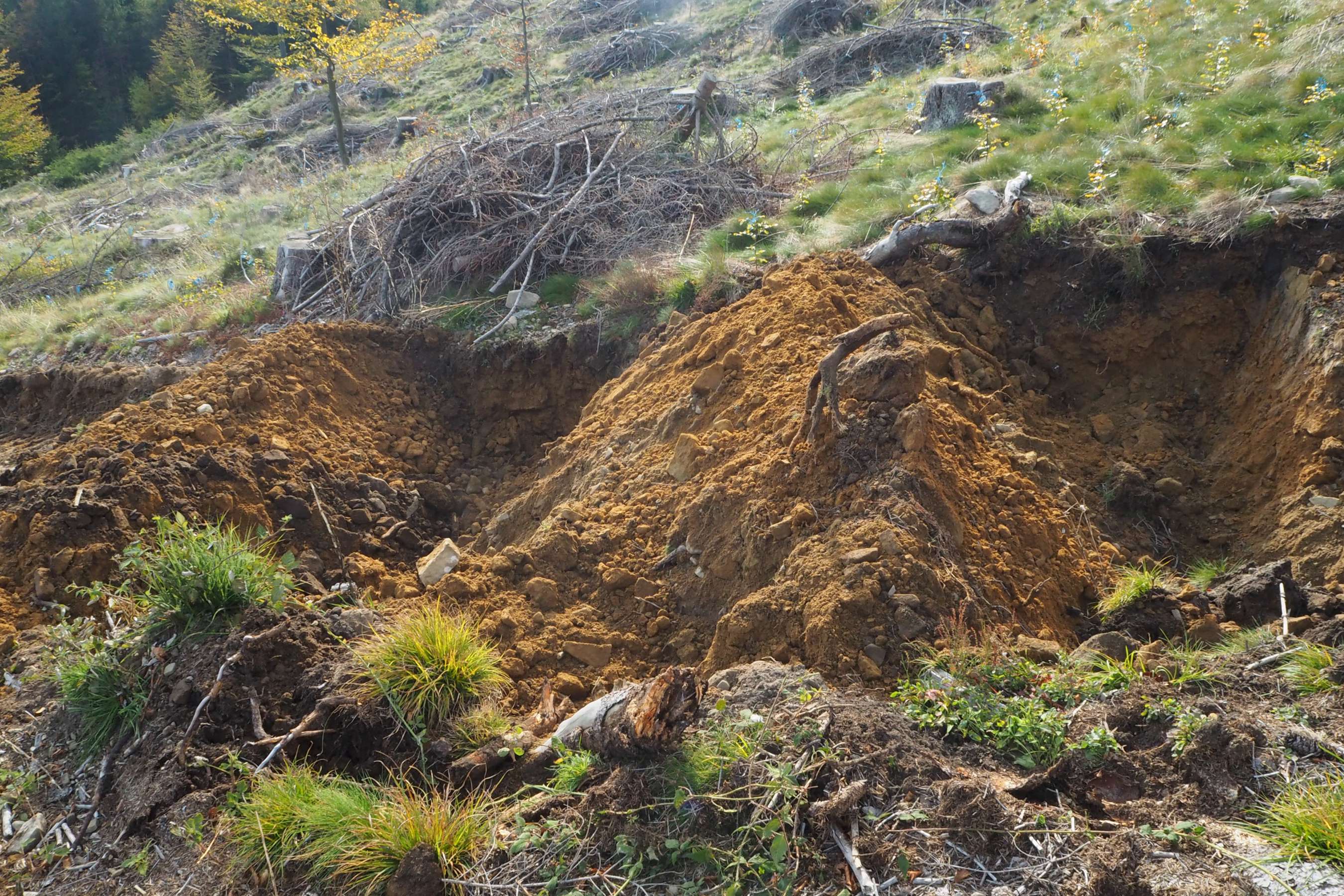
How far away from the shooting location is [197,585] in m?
→ 3.53

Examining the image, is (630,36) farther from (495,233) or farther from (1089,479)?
(1089,479)

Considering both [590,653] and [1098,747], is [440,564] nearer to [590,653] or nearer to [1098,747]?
[590,653]

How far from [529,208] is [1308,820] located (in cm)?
685

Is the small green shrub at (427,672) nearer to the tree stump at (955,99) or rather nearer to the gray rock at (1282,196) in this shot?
the gray rock at (1282,196)

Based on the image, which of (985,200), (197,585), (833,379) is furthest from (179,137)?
(833,379)

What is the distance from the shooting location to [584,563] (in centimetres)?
410

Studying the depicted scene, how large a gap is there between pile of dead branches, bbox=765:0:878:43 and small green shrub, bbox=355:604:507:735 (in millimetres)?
11284

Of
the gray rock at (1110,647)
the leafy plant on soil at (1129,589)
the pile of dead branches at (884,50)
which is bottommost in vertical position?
the leafy plant on soil at (1129,589)

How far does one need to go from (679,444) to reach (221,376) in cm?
337

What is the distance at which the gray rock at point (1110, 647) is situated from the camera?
3.10m

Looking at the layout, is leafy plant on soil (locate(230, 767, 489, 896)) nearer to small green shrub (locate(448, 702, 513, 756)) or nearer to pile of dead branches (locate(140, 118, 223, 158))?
small green shrub (locate(448, 702, 513, 756))

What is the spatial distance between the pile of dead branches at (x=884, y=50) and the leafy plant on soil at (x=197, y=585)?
9288 mm

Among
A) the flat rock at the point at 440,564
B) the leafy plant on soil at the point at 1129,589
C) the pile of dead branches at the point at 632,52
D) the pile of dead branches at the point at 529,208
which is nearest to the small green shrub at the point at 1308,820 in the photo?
the leafy plant on soil at the point at 1129,589

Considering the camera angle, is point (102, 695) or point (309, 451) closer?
point (102, 695)
